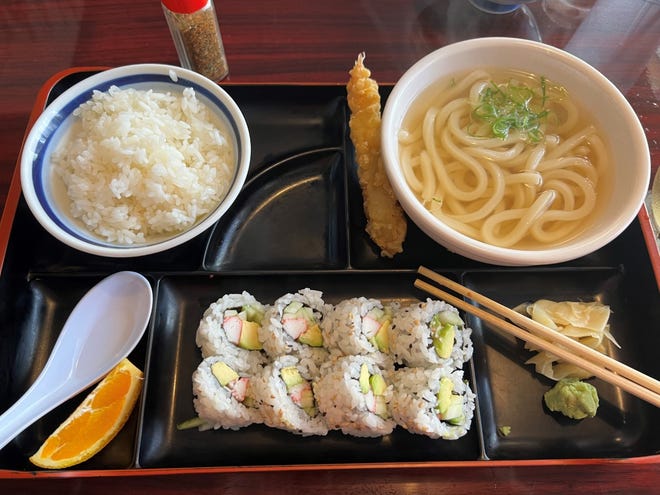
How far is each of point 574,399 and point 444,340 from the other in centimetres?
43

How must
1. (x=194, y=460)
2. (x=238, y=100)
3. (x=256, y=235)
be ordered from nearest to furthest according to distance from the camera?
(x=194, y=460) → (x=256, y=235) → (x=238, y=100)

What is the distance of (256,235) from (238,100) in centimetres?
59

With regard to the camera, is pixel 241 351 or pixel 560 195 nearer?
pixel 241 351

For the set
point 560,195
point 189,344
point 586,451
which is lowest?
point 586,451

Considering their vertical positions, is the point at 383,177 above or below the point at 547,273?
above

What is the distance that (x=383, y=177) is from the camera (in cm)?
175

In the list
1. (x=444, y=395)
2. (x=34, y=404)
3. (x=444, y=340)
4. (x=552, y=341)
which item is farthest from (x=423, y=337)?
(x=34, y=404)

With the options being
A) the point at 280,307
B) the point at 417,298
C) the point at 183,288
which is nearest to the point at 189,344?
the point at 183,288

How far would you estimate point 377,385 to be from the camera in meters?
1.48

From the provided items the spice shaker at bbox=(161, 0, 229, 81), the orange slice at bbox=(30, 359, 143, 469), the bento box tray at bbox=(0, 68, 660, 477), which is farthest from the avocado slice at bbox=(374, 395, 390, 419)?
the spice shaker at bbox=(161, 0, 229, 81)

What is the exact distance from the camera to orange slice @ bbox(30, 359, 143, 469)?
55.7 inches

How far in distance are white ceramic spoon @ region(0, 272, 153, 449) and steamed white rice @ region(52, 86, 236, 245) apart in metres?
0.18

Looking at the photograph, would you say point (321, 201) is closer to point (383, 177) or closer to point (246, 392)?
point (383, 177)

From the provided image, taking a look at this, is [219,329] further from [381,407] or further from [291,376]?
[381,407]
